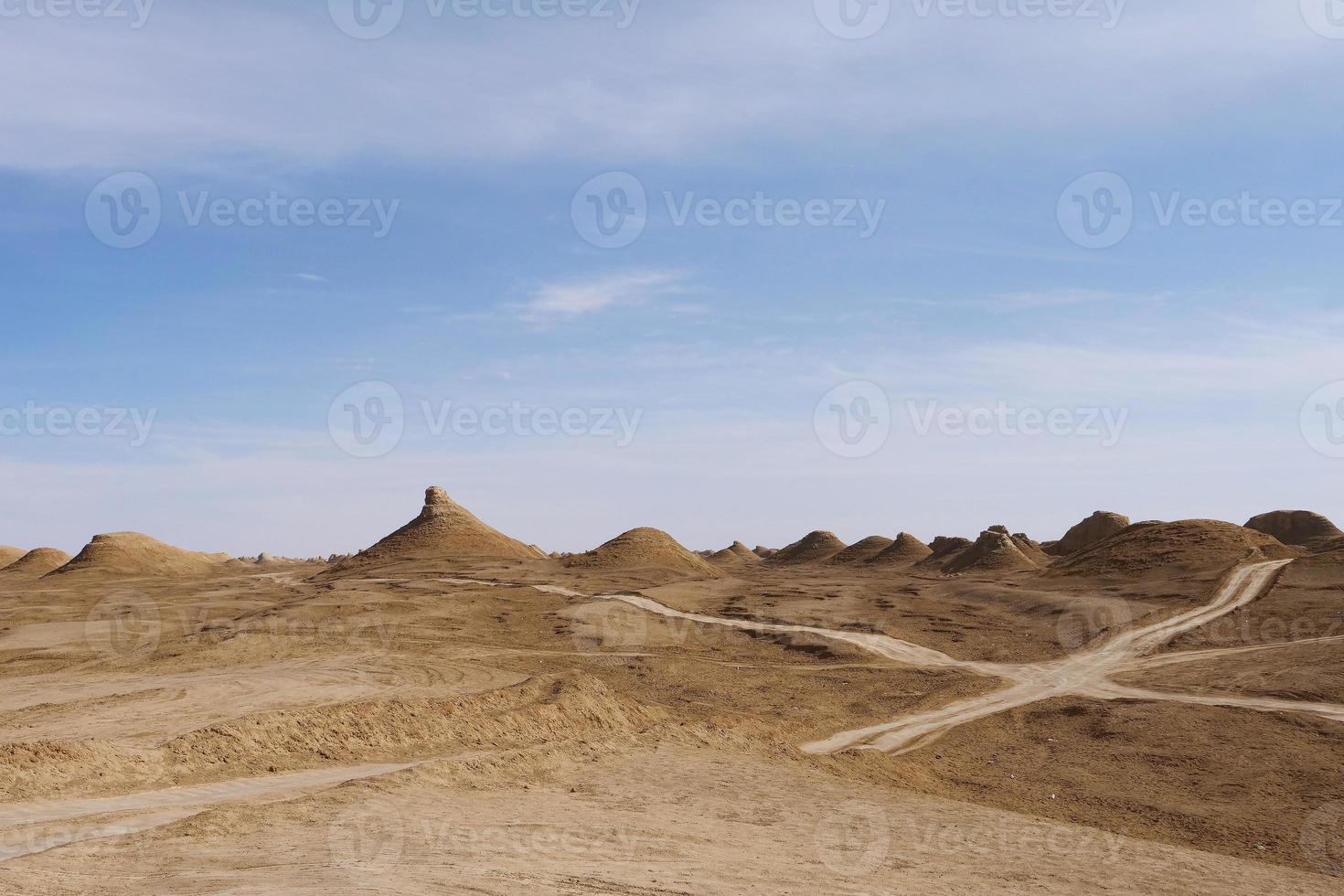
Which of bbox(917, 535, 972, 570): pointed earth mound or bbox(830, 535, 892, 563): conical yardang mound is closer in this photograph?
bbox(917, 535, 972, 570): pointed earth mound

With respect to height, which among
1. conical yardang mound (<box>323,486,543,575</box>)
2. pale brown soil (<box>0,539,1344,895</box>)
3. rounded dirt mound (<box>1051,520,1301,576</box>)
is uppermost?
conical yardang mound (<box>323,486,543,575</box>)

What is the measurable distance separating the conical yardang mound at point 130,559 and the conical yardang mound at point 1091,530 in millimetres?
92269

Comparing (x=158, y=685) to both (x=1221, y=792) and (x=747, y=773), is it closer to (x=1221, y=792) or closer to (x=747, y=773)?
(x=747, y=773)

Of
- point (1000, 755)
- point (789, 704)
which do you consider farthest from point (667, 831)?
point (789, 704)

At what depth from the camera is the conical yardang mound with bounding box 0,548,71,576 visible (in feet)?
358

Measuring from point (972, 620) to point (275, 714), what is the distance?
131 feet

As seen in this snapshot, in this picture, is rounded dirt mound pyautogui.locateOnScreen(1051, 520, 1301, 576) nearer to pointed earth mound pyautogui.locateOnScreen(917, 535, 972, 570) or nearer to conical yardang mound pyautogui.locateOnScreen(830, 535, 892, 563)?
pointed earth mound pyautogui.locateOnScreen(917, 535, 972, 570)

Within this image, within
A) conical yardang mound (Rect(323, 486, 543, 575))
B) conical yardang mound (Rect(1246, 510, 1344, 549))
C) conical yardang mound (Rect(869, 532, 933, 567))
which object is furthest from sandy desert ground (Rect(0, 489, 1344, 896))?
conical yardang mound (Rect(869, 532, 933, 567))

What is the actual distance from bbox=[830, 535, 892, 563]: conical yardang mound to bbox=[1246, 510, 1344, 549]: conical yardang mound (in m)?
41.8

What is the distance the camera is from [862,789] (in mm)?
19594

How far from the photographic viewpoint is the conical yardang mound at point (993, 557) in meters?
88.4

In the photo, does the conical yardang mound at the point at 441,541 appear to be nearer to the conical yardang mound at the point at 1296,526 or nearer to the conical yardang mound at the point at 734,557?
the conical yardang mound at the point at 734,557

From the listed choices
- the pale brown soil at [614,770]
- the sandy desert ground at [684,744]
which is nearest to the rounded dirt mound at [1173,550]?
the sandy desert ground at [684,744]

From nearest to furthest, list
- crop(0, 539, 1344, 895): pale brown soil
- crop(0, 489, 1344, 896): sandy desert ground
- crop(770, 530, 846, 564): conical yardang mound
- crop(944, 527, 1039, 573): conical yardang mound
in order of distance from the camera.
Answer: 1. crop(0, 539, 1344, 895): pale brown soil
2. crop(0, 489, 1344, 896): sandy desert ground
3. crop(944, 527, 1039, 573): conical yardang mound
4. crop(770, 530, 846, 564): conical yardang mound
